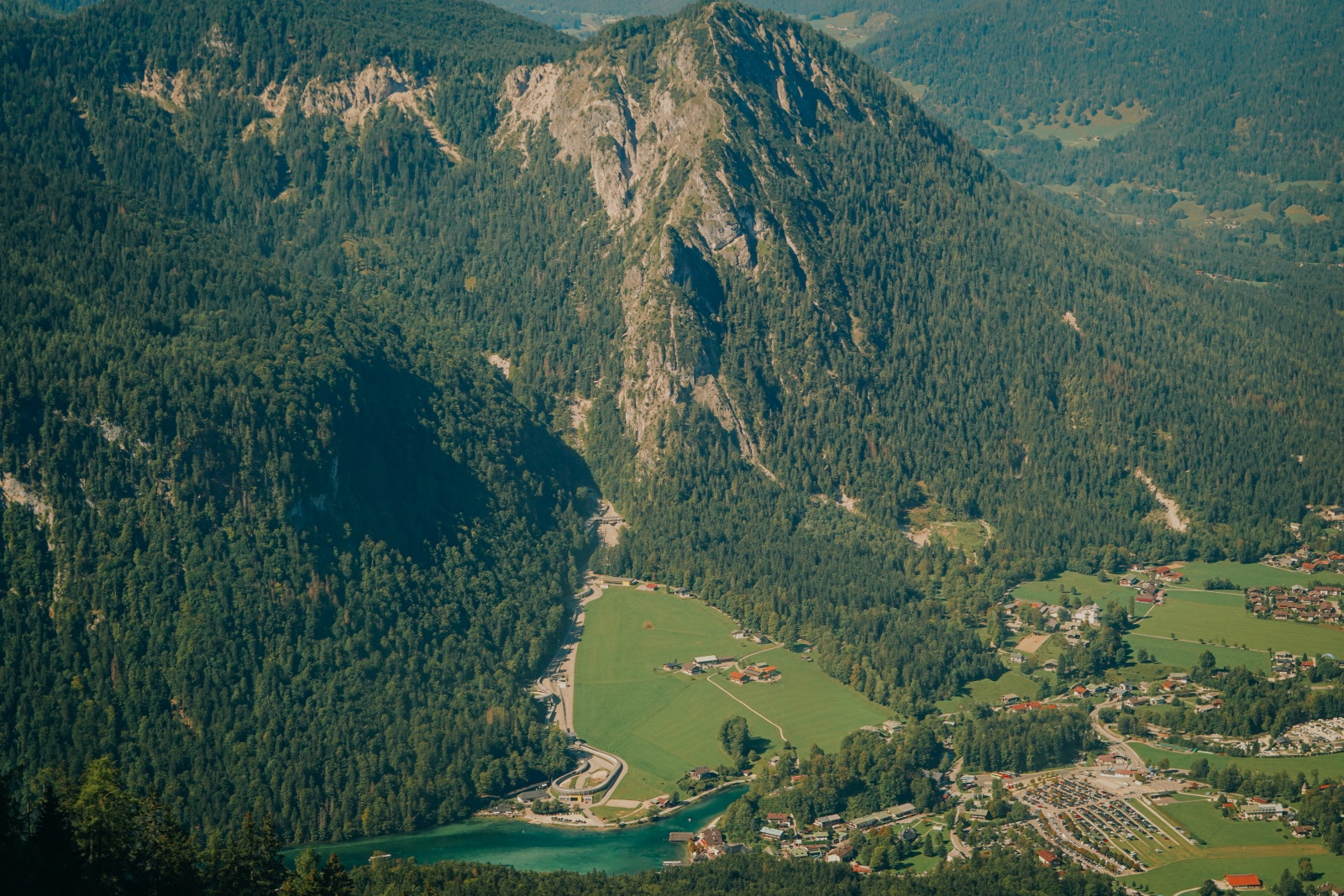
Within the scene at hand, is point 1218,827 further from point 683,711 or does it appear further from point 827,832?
point 683,711

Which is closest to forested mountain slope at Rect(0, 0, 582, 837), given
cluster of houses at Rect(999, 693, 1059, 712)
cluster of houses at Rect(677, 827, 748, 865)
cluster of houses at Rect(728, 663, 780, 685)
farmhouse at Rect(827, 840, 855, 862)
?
cluster of houses at Rect(677, 827, 748, 865)

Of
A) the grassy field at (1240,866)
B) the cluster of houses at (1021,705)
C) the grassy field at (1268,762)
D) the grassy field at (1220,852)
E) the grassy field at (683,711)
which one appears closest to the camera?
the grassy field at (1240,866)

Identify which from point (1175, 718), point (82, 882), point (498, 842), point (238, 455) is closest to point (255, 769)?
point (498, 842)

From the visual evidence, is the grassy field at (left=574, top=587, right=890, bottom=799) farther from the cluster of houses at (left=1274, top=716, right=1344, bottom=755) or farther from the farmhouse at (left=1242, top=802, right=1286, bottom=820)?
the farmhouse at (left=1242, top=802, right=1286, bottom=820)

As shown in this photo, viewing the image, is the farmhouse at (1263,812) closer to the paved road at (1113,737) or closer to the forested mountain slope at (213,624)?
the paved road at (1113,737)

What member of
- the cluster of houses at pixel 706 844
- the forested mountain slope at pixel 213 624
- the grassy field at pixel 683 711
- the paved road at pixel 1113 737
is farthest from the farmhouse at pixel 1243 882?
the forested mountain slope at pixel 213 624

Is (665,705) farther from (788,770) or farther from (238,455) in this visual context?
(238,455)
